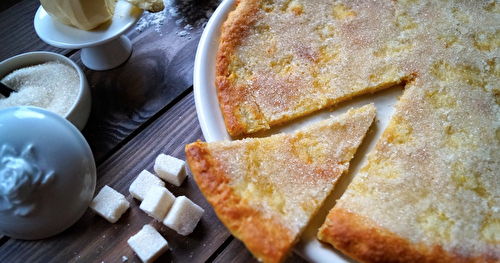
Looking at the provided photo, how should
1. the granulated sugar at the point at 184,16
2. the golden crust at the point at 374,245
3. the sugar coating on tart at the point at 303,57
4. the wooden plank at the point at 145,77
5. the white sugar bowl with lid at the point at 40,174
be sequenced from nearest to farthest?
the golden crust at the point at 374,245
the white sugar bowl with lid at the point at 40,174
the sugar coating on tart at the point at 303,57
the wooden plank at the point at 145,77
the granulated sugar at the point at 184,16

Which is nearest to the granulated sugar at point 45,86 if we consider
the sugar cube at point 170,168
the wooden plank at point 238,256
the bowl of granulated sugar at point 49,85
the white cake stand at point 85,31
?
the bowl of granulated sugar at point 49,85

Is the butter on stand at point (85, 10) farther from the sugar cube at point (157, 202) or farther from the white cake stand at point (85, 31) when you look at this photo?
the sugar cube at point (157, 202)

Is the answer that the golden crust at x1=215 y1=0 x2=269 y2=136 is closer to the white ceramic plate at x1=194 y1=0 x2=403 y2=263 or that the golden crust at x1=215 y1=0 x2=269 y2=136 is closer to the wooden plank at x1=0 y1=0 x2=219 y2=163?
the white ceramic plate at x1=194 y1=0 x2=403 y2=263

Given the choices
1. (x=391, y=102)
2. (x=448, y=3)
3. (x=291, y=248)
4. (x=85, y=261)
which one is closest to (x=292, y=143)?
(x=291, y=248)

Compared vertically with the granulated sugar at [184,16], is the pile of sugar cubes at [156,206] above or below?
below

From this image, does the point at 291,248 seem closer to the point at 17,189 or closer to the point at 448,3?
the point at 17,189

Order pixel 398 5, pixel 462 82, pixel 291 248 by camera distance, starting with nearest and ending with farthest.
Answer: pixel 291 248 → pixel 462 82 → pixel 398 5

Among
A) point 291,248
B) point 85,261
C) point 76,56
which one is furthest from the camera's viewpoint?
point 76,56

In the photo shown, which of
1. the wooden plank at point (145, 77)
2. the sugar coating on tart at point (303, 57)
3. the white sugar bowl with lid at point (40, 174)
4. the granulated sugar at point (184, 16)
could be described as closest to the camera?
the white sugar bowl with lid at point (40, 174)
